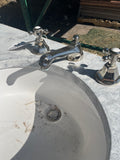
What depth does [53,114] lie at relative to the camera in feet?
3.30

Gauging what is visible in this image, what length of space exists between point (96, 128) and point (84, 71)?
267mm

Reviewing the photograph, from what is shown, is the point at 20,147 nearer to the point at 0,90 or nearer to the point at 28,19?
the point at 0,90

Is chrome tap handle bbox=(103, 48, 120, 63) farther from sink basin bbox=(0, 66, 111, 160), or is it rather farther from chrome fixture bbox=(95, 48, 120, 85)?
sink basin bbox=(0, 66, 111, 160)

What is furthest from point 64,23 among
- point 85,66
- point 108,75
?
point 108,75

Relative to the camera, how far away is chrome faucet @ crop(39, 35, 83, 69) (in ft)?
2.49

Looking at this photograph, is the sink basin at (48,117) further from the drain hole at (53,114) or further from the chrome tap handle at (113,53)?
the chrome tap handle at (113,53)

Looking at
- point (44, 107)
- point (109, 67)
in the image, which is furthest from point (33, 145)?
point (109, 67)

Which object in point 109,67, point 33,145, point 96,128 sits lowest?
point 33,145

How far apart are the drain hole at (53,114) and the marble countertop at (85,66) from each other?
0.27 m

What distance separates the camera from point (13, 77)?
39.8 inches

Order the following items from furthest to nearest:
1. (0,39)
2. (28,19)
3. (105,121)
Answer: (28,19), (0,39), (105,121)

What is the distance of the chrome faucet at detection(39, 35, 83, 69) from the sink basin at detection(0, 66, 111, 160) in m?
0.10

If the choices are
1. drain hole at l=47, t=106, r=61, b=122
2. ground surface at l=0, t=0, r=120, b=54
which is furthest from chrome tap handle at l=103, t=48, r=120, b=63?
ground surface at l=0, t=0, r=120, b=54

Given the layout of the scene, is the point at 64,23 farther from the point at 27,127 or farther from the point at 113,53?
the point at 113,53
